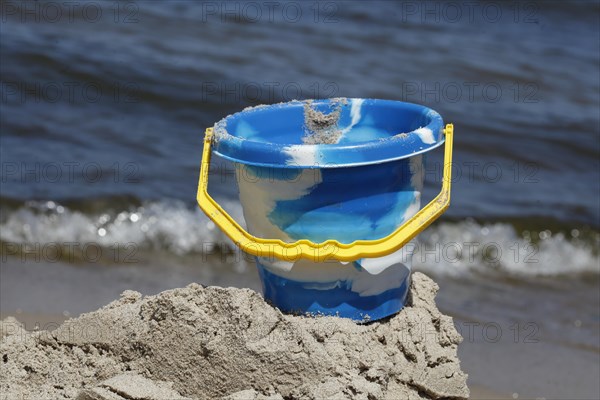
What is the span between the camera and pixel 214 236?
4.85 metres

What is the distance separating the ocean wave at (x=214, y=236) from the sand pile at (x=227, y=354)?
86.1 inches

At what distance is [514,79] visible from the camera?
7.42 metres

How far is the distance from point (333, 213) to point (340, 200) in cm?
4

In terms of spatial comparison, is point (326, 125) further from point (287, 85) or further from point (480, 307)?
point (287, 85)

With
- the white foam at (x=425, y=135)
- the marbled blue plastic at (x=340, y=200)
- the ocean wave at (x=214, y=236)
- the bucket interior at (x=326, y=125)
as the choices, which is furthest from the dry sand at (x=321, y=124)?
the ocean wave at (x=214, y=236)

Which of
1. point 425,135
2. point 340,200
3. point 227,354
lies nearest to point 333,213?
point 340,200

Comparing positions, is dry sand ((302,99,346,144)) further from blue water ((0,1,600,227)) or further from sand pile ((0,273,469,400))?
blue water ((0,1,600,227))

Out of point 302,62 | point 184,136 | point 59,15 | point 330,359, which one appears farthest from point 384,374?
point 59,15

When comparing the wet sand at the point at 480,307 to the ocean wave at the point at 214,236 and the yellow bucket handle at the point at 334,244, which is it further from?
the yellow bucket handle at the point at 334,244

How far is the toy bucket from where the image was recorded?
223cm

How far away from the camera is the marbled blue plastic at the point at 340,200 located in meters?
2.22

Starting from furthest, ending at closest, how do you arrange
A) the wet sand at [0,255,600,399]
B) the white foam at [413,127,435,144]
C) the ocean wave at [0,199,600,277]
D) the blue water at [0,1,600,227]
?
the blue water at [0,1,600,227] → the ocean wave at [0,199,600,277] → the wet sand at [0,255,600,399] → the white foam at [413,127,435,144]

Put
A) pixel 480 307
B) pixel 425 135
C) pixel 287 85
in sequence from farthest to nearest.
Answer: pixel 287 85, pixel 480 307, pixel 425 135

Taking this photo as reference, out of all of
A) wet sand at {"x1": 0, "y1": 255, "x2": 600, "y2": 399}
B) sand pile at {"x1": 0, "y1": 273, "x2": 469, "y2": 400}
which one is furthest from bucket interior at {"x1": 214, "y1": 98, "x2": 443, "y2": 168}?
wet sand at {"x1": 0, "y1": 255, "x2": 600, "y2": 399}
